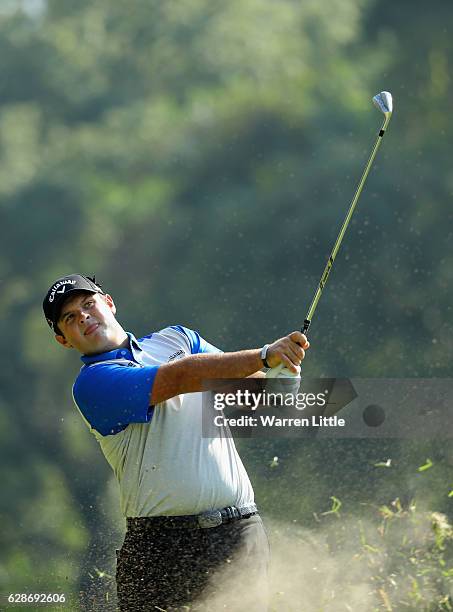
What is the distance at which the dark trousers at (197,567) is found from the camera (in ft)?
13.0

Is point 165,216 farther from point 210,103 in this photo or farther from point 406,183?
point 406,183

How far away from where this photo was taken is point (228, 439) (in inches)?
160

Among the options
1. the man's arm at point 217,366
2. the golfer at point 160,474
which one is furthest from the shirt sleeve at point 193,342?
the man's arm at point 217,366

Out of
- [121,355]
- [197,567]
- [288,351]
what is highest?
[121,355]

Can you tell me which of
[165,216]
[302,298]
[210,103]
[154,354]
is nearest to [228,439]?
[154,354]

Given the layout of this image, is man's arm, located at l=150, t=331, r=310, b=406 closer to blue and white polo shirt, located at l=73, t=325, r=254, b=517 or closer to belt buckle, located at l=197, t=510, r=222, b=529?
blue and white polo shirt, located at l=73, t=325, r=254, b=517

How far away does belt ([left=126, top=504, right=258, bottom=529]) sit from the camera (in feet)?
12.8

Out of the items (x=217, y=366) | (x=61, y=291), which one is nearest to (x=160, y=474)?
(x=217, y=366)

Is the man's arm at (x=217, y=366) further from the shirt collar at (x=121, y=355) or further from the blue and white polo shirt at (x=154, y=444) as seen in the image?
the shirt collar at (x=121, y=355)

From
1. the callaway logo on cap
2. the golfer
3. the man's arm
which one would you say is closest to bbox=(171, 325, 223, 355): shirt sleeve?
the golfer

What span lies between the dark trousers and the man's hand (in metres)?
0.62

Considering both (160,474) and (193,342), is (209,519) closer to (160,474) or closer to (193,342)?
(160,474)

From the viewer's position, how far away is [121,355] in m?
4.01

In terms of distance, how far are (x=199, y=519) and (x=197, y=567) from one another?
18 cm
